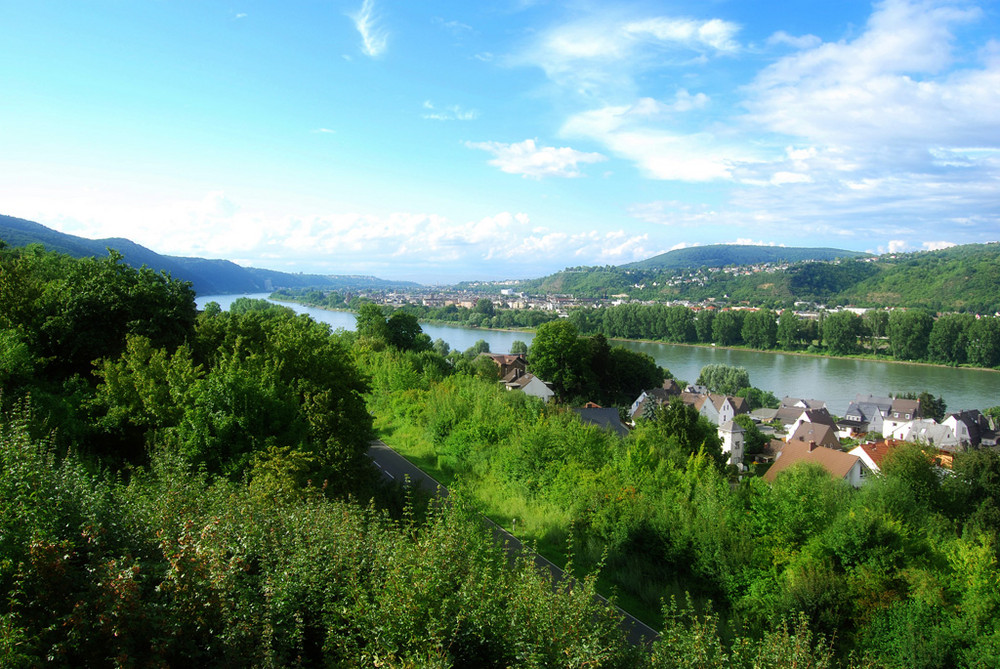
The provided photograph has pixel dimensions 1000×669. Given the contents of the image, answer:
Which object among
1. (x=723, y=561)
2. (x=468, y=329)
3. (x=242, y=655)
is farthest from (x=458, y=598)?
(x=468, y=329)

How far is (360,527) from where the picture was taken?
5.00 metres

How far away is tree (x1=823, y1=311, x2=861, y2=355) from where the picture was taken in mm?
61094

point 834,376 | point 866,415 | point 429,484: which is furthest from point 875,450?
point 834,376

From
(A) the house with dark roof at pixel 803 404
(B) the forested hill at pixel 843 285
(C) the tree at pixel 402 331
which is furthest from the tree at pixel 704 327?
(C) the tree at pixel 402 331

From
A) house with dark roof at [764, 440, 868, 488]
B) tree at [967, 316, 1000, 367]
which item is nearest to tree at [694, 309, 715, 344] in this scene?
tree at [967, 316, 1000, 367]

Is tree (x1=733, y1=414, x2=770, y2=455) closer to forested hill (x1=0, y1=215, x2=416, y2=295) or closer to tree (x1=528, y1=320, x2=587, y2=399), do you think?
tree (x1=528, y1=320, x2=587, y2=399)

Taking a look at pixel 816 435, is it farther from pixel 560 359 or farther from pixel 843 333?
pixel 843 333

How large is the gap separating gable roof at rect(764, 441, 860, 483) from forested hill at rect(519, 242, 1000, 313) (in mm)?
83089

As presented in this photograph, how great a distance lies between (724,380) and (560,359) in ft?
52.3

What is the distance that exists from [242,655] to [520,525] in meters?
8.05

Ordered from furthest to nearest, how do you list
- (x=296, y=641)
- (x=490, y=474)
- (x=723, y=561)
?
1. (x=490, y=474)
2. (x=723, y=561)
3. (x=296, y=641)

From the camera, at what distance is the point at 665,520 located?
9.22 m

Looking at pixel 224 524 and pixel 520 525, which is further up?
pixel 224 524

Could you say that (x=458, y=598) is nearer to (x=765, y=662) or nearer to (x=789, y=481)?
(x=765, y=662)
